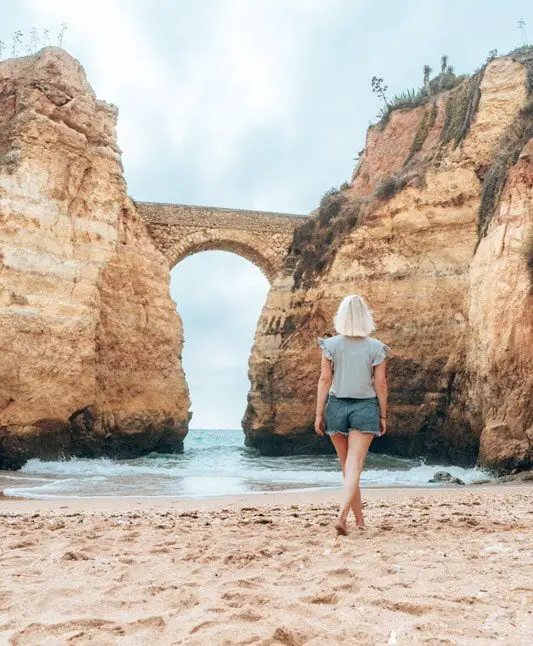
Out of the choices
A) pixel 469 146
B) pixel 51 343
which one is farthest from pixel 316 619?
pixel 469 146

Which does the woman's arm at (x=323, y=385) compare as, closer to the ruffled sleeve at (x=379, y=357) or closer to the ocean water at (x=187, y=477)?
the ruffled sleeve at (x=379, y=357)

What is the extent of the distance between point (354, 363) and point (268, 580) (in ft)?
5.46

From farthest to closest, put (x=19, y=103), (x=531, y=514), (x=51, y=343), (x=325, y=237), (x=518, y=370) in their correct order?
1. (x=325, y=237)
2. (x=19, y=103)
3. (x=51, y=343)
4. (x=518, y=370)
5. (x=531, y=514)

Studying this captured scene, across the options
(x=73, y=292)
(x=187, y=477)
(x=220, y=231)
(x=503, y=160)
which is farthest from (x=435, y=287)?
(x=220, y=231)

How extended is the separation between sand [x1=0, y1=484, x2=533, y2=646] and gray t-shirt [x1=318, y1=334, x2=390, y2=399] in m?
0.84

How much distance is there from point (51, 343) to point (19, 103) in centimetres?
540

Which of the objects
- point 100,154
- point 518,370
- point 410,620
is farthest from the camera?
point 100,154

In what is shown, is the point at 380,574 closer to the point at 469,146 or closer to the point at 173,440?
the point at 469,146

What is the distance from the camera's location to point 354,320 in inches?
159

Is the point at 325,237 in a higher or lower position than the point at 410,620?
higher

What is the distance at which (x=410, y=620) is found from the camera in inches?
82.7

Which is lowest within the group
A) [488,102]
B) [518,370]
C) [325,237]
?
[518,370]

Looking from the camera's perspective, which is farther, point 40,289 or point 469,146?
point 469,146

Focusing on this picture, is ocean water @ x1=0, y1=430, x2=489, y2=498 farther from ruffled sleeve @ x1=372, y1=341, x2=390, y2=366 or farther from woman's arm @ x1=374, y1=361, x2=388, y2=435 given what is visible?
ruffled sleeve @ x1=372, y1=341, x2=390, y2=366
